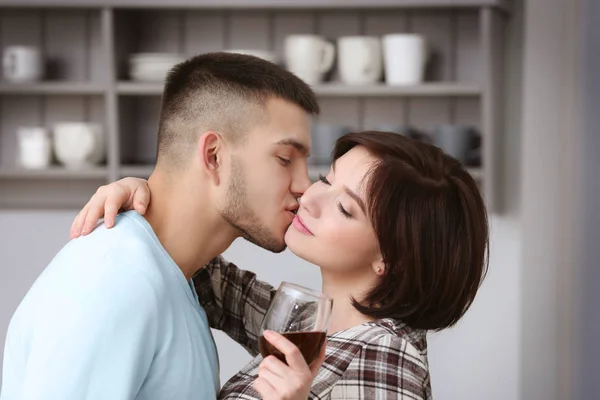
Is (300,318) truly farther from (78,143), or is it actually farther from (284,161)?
(78,143)

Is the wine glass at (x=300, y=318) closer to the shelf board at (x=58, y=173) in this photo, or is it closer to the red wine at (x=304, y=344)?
the red wine at (x=304, y=344)

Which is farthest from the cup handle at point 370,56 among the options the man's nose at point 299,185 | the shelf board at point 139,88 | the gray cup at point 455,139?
the man's nose at point 299,185

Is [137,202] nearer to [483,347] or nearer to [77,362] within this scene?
[77,362]

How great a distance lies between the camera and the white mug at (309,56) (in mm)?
2836

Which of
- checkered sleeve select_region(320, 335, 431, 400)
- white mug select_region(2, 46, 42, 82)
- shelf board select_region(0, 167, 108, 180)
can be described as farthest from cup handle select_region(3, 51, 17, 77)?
checkered sleeve select_region(320, 335, 431, 400)

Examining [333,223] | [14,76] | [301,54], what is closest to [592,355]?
[301,54]

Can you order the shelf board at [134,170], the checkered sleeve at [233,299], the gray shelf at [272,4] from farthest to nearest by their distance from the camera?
the shelf board at [134,170], the gray shelf at [272,4], the checkered sleeve at [233,299]

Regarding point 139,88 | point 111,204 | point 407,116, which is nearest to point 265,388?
point 111,204

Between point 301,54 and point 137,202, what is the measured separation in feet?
4.93

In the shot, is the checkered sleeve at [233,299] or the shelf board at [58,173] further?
the shelf board at [58,173]

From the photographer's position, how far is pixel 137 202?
4.76 ft

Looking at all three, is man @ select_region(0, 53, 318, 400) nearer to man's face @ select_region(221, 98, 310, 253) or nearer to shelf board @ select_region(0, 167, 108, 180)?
man's face @ select_region(221, 98, 310, 253)

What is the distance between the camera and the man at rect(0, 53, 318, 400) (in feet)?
3.93

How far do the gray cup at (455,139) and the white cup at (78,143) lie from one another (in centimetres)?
116
